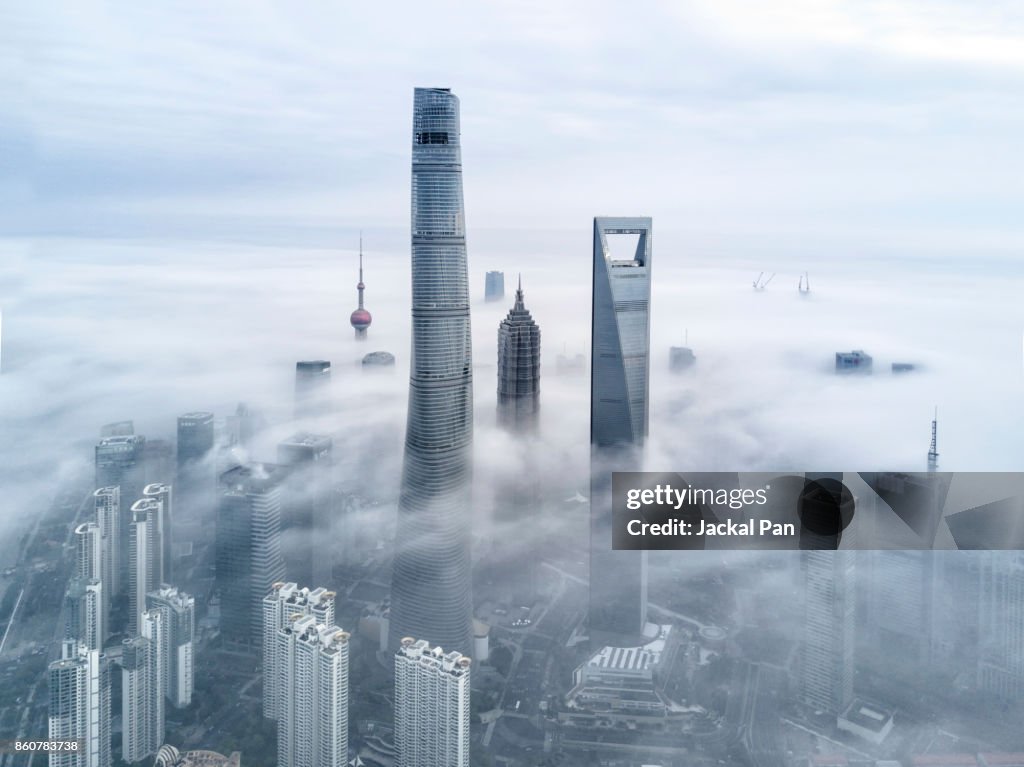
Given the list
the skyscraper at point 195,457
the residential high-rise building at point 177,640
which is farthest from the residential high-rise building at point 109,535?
the skyscraper at point 195,457

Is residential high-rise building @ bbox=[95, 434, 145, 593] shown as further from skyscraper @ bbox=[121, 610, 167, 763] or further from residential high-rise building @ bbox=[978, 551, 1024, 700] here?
residential high-rise building @ bbox=[978, 551, 1024, 700]

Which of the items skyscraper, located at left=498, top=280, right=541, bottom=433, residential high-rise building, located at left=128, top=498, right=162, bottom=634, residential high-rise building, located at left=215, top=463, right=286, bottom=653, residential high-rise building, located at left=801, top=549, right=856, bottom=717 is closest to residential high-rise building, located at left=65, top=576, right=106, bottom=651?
residential high-rise building, located at left=128, top=498, right=162, bottom=634

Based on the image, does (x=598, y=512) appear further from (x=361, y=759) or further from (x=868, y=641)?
(x=361, y=759)

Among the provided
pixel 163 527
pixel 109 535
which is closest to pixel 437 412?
pixel 163 527

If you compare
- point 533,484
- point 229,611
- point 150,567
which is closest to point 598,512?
point 533,484

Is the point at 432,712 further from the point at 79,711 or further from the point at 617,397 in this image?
the point at 617,397

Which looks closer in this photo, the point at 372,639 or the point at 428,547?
the point at 372,639

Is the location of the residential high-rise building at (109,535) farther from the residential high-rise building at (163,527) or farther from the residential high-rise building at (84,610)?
the residential high-rise building at (163,527)
